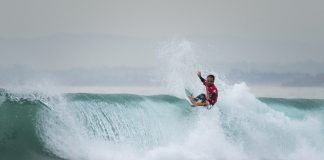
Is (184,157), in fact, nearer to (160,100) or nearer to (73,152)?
(73,152)

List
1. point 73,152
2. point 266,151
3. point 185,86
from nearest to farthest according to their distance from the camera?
point 73,152 < point 185,86 < point 266,151

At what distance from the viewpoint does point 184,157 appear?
67.9ft

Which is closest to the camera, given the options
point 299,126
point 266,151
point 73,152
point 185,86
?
point 73,152

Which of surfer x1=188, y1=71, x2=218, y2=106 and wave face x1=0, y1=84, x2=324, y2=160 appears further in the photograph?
wave face x1=0, y1=84, x2=324, y2=160

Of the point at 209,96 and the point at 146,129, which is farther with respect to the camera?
the point at 146,129

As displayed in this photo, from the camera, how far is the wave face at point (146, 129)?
66.2ft

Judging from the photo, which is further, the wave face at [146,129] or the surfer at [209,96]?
the wave face at [146,129]

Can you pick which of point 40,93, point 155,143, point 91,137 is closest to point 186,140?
point 155,143

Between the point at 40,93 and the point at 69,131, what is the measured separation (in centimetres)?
150

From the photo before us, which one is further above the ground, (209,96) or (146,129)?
(146,129)

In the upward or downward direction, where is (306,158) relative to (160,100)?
downward

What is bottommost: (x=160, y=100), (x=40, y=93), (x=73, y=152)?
(x=73, y=152)

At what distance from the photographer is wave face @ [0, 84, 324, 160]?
795 inches

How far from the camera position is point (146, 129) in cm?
2209
